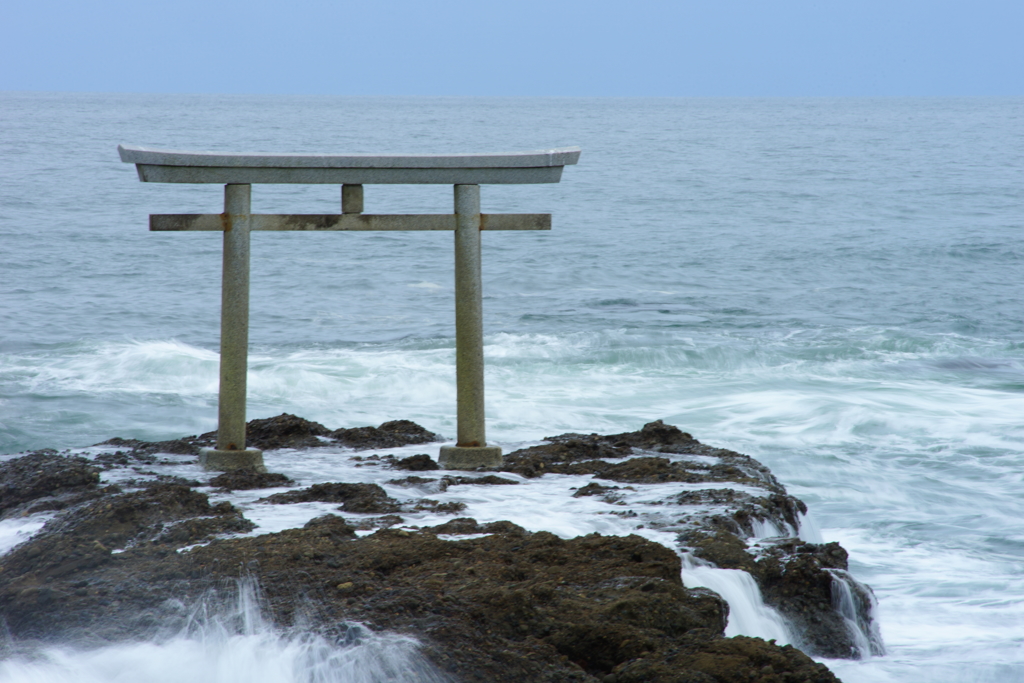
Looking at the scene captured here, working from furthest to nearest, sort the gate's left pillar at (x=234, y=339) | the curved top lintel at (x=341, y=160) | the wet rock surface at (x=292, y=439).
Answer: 1. the wet rock surface at (x=292, y=439)
2. the gate's left pillar at (x=234, y=339)
3. the curved top lintel at (x=341, y=160)

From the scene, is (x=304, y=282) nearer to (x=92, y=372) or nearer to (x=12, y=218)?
(x=92, y=372)

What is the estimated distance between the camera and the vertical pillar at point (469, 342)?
697 cm

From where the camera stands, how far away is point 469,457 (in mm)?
7184

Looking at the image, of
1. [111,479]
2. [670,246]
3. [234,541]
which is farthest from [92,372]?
[670,246]

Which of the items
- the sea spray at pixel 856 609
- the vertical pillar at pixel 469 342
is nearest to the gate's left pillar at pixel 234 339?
the vertical pillar at pixel 469 342

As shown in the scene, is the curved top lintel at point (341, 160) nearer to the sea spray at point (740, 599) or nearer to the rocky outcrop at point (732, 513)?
the rocky outcrop at point (732, 513)

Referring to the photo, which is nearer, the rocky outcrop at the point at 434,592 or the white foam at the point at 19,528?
the rocky outcrop at the point at 434,592

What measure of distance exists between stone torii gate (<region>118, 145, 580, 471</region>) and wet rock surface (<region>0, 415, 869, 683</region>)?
87 cm

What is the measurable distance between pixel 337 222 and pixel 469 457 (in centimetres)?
200

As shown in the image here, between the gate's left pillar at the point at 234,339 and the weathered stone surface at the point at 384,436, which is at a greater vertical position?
the gate's left pillar at the point at 234,339

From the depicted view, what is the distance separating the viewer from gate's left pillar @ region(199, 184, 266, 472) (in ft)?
21.9

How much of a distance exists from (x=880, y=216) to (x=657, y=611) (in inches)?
1291

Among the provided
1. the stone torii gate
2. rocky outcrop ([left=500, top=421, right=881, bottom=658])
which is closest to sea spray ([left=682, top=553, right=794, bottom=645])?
rocky outcrop ([left=500, top=421, right=881, bottom=658])

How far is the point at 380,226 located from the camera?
6.89 metres
